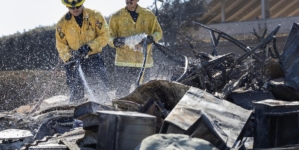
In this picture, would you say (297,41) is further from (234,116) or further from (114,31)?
(114,31)

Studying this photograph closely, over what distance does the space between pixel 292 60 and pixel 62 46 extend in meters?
3.14

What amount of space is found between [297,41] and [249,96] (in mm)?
906

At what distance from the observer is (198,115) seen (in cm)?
427

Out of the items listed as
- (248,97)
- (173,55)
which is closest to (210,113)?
(248,97)

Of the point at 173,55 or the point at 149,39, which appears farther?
the point at 149,39

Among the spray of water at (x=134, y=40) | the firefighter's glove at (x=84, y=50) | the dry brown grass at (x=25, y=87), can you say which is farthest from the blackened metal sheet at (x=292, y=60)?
the dry brown grass at (x=25, y=87)

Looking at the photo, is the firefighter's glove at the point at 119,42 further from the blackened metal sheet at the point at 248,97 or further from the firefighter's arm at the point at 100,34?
the blackened metal sheet at the point at 248,97

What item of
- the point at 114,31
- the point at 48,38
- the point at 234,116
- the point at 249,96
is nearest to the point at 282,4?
the point at 48,38

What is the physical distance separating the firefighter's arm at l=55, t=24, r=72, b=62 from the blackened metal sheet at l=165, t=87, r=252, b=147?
3.19 m

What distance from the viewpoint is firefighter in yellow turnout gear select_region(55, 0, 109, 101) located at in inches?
302

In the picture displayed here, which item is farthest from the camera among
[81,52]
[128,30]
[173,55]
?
[128,30]

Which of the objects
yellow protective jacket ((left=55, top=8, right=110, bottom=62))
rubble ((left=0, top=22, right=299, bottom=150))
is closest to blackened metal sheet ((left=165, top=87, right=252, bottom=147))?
rubble ((left=0, top=22, right=299, bottom=150))

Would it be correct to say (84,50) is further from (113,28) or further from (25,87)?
(25,87)

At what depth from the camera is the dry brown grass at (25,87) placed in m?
10.5
